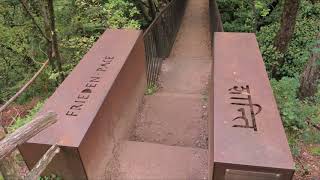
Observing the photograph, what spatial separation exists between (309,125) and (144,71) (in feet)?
9.47

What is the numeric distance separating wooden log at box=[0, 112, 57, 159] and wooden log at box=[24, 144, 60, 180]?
11.1 inches

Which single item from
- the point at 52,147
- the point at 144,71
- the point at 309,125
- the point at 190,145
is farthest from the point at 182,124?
the point at 52,147

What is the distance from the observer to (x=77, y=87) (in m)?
3.72

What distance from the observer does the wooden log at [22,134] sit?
74.8 inches

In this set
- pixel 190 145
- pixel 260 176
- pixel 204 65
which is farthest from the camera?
pixel 204 65

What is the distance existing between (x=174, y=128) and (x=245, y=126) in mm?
1877

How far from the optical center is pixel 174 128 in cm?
469

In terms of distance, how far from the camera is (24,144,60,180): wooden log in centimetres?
225

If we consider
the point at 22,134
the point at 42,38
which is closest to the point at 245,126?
the point at 22,134

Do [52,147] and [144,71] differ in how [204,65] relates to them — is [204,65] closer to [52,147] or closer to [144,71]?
[144,71]

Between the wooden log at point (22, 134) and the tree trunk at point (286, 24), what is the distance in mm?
6587

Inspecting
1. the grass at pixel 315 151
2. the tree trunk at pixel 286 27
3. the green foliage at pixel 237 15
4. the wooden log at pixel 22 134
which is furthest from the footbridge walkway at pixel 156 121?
the green foliage at pixel 237 15

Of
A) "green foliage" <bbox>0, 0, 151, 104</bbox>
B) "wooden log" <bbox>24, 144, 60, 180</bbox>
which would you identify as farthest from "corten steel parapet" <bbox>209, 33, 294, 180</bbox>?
"green foliage" <bbox>0, 0, 151, 104</bbox>

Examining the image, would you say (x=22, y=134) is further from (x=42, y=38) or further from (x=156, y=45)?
(x=42, y=38)
